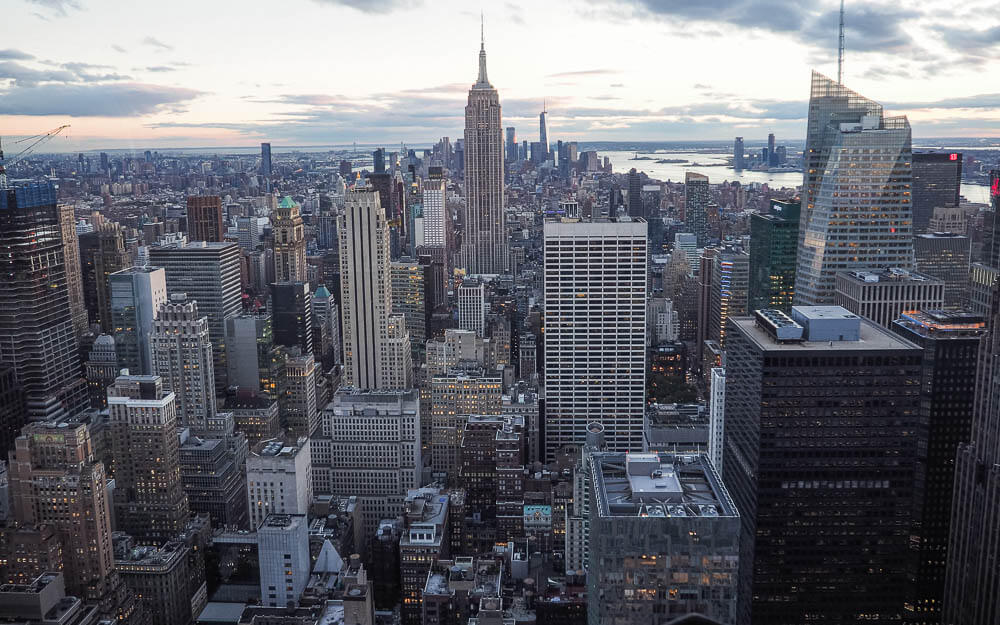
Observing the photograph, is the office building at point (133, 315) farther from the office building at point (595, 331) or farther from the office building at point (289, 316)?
the office building at point (595, 331)

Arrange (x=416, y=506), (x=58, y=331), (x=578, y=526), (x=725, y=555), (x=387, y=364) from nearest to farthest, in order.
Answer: (x=725, y=555)
(x=578, y=526)
(x=416, y=506)
(x=58, y=331)
(x=387, y=364)

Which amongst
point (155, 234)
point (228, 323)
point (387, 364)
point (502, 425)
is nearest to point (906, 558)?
point (502, 425)

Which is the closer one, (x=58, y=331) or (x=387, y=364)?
(x=58, y=331)

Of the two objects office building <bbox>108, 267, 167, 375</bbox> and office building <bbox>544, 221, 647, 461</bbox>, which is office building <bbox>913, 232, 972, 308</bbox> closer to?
office building <bbox>544, 221, 647, 461</bbox>

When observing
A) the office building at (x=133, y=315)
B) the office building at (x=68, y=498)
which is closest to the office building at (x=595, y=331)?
the office building at (x=68, y=498)

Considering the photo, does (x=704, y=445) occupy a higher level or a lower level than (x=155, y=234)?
lower

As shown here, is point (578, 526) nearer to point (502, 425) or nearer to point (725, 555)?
point (502, 425)
